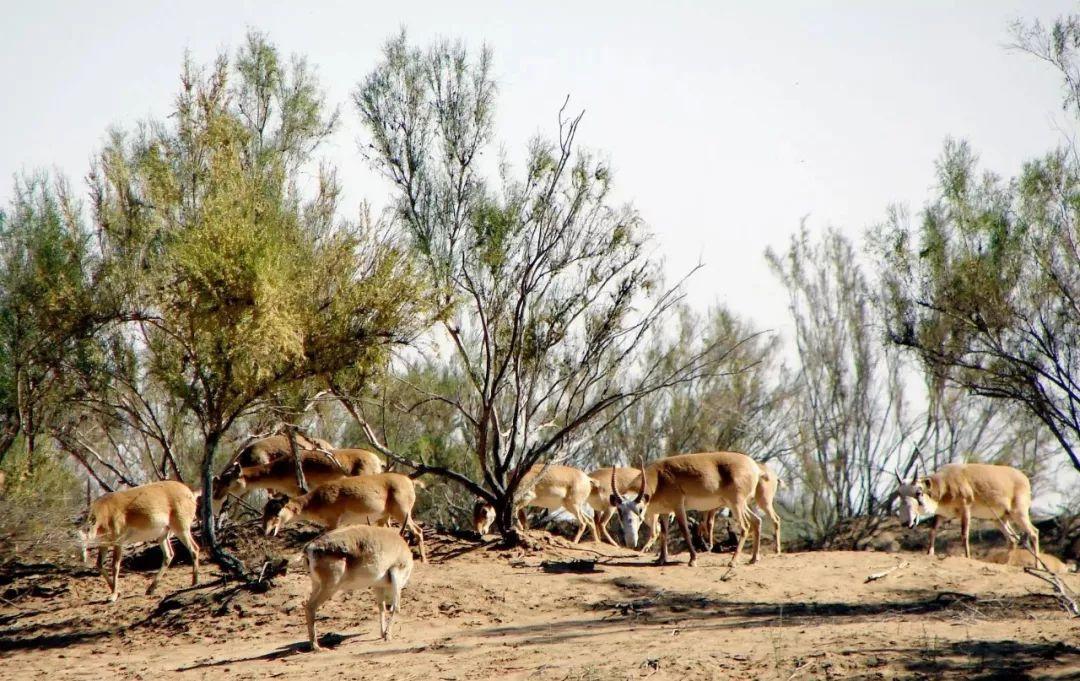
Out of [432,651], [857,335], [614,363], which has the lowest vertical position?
[432,651]

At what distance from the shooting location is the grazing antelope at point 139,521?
1531 cm

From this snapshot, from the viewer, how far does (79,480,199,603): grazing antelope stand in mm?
15312

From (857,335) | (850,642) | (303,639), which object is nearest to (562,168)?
(303,639)

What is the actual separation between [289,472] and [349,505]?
258 cm

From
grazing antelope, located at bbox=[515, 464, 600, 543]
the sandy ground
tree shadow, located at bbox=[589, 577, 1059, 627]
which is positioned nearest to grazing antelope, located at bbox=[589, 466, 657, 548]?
grazing antelope, located at bbox=[515, 464, 600, 543]

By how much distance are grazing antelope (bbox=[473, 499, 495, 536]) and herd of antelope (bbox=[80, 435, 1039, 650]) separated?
0.06ft

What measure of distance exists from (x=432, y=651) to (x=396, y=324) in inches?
190

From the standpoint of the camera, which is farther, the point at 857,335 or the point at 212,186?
the point at 857,335

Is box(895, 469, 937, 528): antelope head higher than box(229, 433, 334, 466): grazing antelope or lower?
lower

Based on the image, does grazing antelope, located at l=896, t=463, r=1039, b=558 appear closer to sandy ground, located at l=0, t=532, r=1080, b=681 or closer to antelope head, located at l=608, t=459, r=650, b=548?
sandy ground, located at l=0, t=532, r=1080, b=681

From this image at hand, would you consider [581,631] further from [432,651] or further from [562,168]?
[562,168]

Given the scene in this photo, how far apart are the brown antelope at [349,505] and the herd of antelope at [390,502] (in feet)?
0.05

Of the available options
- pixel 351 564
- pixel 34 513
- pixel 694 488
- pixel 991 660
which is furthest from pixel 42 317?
pixel 991 660

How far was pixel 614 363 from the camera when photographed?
19.5 m
